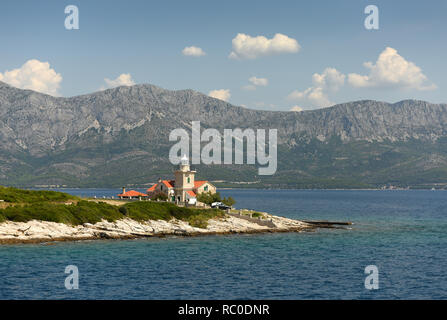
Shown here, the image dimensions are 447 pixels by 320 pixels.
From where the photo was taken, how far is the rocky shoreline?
81312 millimetres

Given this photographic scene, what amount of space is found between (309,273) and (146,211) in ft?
160

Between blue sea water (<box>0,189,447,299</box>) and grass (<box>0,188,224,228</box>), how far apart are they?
9362 mm

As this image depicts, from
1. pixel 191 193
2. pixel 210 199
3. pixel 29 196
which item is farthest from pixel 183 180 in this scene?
pixel 29 196

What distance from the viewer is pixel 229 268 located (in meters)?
63.5

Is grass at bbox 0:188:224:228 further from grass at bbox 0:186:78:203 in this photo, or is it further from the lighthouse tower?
the lighthouse tower

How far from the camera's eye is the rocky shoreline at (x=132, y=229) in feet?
267

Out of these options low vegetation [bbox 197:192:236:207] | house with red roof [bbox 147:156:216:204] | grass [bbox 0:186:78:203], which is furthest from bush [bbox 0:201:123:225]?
house with red roof [bbox 147:156:216:204]

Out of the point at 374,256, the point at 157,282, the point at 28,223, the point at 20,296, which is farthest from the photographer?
the point at 28,223

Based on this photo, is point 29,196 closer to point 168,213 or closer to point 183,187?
point 168,213

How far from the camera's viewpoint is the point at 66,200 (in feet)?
334

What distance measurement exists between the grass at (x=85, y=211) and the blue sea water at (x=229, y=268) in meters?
9.36
